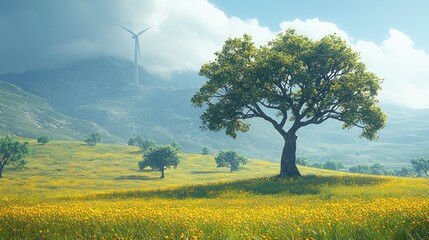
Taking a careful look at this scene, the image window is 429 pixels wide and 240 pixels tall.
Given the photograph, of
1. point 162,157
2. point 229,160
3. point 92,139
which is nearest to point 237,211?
point 162,157

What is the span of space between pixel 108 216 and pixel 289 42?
31.0m

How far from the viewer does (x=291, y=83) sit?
37562mm

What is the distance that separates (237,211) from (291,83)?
2579 centimetres

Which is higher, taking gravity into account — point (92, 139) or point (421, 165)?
point (92, 139)

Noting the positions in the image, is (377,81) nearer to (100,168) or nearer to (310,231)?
(310,231)

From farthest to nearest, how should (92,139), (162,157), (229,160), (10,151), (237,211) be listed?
(92,139)
(229,160)
(162,157)
(10,151)
(237,211)

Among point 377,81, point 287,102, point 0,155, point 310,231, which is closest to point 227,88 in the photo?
point 287,102

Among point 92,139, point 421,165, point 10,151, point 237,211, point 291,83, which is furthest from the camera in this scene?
point 92,139

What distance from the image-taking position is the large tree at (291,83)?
1428 inches

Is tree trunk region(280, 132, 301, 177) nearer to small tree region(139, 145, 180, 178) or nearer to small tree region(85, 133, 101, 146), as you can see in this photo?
small tree region(139, 145, 180, 178)

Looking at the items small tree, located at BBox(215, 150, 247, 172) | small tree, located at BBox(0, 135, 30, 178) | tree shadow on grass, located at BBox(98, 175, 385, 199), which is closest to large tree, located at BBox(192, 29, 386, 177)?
tree shadow on grass, located at BBox(98, 175, 385, 199)

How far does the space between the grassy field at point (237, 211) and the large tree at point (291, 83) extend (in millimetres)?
6586

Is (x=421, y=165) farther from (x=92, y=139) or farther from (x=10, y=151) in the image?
(x=92, y=139)

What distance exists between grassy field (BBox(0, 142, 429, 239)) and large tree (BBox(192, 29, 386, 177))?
659 centimetres
